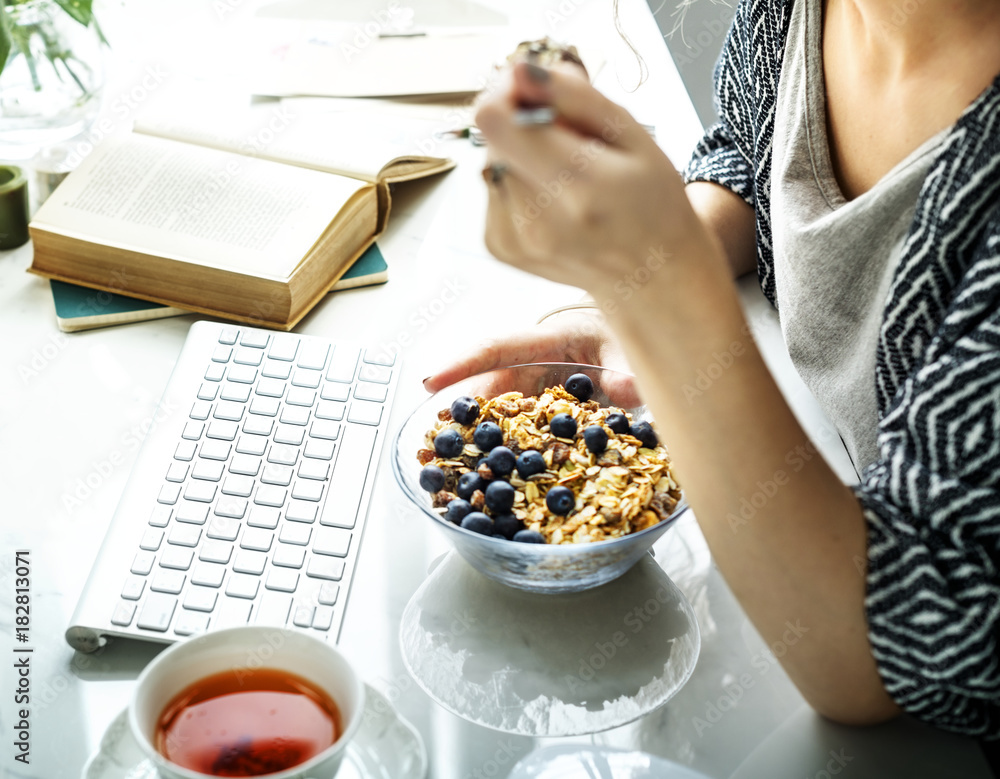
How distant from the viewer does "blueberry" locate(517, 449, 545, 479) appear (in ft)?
2.15

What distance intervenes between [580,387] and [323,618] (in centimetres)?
28

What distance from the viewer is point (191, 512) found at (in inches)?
28.1

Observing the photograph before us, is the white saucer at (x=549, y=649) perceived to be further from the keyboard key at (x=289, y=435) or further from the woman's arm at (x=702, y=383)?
the keyboard key at (x=289, y=435)

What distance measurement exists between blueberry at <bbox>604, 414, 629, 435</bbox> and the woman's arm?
125 millimetres

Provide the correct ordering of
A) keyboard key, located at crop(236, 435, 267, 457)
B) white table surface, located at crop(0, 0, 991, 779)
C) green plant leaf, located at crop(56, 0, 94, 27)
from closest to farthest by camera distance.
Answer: white table surface, located at crop(0, 0, 991, 779), keyboard key, located at crop(236, 435, 267, 457), green plant leaf, located at crop(56, 0, 94, 27)

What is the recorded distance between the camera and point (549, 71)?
1.59 ft

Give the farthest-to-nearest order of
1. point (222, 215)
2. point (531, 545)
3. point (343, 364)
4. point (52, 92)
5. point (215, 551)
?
point (52, 92)
point (222, 215)
point (343, 364)
point (215, 551)
point (531, 545)

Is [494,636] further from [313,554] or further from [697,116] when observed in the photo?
[697,116]

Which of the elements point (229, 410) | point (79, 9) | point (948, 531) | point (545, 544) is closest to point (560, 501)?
point (545, 544)

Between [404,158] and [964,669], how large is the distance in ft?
2.82

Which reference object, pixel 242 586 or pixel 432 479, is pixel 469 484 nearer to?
pixel 432 479

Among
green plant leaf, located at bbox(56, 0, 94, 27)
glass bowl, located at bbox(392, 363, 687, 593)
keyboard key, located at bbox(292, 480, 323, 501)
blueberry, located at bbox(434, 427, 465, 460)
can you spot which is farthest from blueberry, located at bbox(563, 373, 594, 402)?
green plant leaf, located at bbox(56, 0, 94, 27)

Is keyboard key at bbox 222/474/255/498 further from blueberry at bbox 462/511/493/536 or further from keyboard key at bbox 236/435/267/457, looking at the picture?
blueberry at bbox 462/511/493/536

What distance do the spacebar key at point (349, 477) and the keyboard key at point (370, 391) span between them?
0.13 ft
